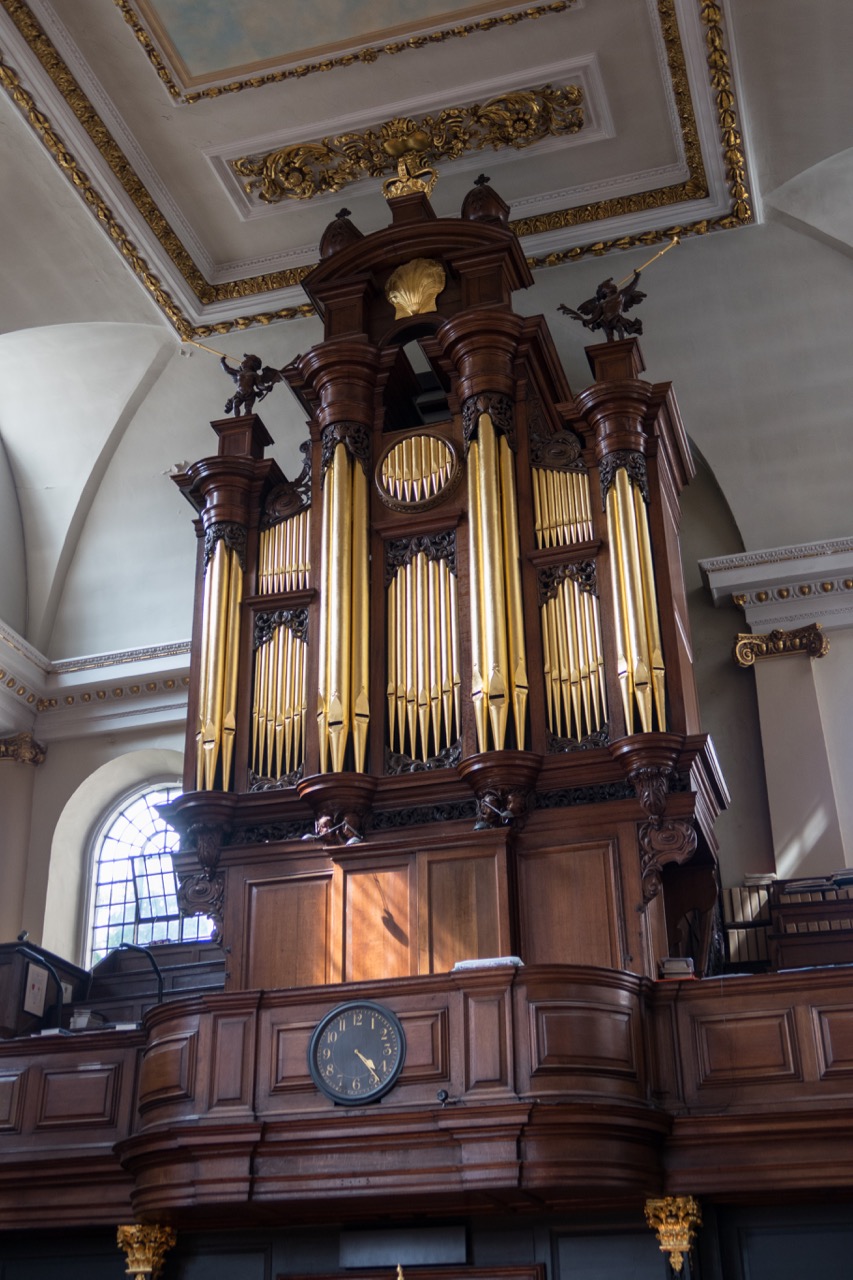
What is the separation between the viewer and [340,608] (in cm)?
1095

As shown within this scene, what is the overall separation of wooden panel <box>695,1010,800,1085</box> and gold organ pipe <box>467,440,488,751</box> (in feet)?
7.84

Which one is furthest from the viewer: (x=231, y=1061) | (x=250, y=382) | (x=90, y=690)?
(x=90, y=690)

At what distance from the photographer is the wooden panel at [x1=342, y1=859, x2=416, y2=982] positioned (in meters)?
9.88

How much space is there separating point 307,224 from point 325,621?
15.7 feet

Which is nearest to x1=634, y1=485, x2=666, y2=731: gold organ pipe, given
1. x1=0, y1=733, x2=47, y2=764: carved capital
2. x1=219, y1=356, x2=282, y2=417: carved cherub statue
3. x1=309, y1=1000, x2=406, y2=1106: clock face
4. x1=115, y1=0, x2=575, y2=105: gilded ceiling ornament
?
x1=309, y1=1000, x2=406, y2=1106: clock face

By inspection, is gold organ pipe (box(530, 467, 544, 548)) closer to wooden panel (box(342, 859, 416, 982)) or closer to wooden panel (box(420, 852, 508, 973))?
wooden panel (box(420, 852, 508, 973))

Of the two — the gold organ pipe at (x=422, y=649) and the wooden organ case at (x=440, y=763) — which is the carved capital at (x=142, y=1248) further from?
the gold organ pipe at (x=422, y=649)

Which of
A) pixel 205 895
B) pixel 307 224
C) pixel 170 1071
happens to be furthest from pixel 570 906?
pixel 307 224

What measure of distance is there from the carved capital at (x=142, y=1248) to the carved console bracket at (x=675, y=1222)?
3.14 meters

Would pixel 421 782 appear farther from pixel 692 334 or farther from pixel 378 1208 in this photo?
pixel 692 334

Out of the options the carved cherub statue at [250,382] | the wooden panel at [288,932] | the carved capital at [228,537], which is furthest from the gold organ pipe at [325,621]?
the carved cherub statue at [250,382]

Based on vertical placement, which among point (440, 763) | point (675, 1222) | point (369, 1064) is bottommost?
point (675, 1222)

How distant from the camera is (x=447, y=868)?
10078 mm

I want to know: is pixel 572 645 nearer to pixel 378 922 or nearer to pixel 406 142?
pixel 378 922
